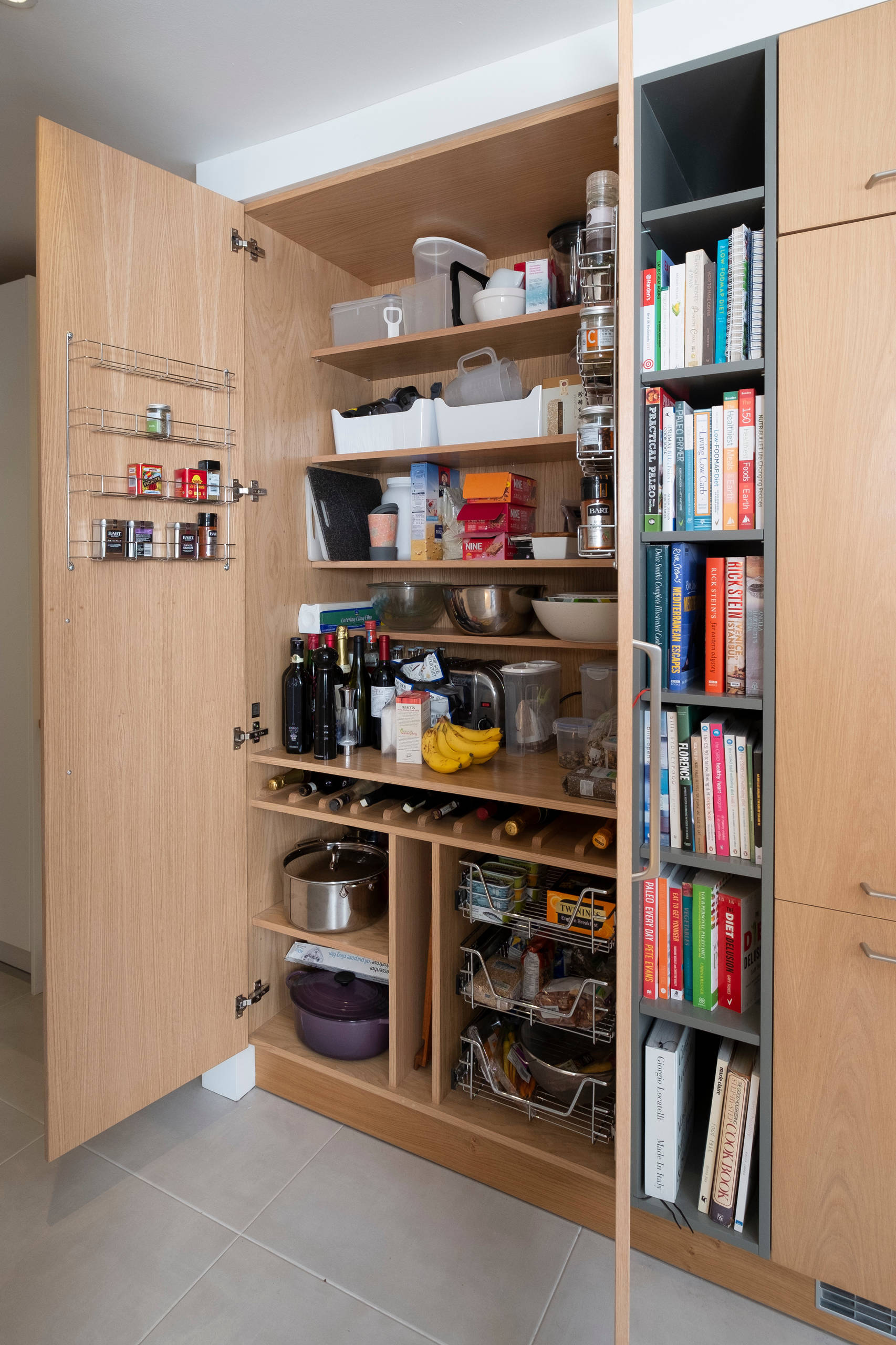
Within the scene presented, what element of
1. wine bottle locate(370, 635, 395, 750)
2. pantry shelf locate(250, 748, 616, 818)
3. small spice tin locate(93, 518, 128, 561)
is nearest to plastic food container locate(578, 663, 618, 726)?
pantry shelf locate(250, 748, 616, 818)

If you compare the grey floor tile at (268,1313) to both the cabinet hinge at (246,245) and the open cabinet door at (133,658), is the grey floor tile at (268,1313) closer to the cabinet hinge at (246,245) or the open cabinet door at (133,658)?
the open cabinet door at (133,658)

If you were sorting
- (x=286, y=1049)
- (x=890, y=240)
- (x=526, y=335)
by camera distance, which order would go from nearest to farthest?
(x=890, y=240) → (x=526, y=335) → (x=286, y=1049)

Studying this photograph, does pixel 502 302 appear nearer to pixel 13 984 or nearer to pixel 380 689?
pixel 380 689

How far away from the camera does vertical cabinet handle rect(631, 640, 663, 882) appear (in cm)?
116

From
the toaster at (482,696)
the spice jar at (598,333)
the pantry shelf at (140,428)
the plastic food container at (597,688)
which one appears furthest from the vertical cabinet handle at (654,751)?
the pantry shelf at (140,428)

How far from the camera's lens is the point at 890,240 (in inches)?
48.6

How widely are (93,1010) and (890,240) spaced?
2.14 meters

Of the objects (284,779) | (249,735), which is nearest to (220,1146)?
(284,779)

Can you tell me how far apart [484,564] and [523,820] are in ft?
2.10

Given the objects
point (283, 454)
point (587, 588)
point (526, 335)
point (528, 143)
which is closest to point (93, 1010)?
point (283, 454)

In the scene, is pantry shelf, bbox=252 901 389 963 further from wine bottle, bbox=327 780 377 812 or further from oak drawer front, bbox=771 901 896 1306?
oak drawer front, bbox=771 901 896 1306

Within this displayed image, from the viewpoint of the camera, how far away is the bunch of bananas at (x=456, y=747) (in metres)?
1.85

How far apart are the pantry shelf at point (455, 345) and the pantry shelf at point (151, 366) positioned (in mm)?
385

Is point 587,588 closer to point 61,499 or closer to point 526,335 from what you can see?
point 526,335
